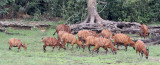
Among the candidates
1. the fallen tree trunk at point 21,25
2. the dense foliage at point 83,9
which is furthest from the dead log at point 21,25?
the dense foliage at point 83,9

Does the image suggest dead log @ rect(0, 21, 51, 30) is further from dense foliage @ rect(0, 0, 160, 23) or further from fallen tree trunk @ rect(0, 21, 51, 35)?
dense foliage @ rect(0, 0, 160, 23)

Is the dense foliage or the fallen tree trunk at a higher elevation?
the dense foliage

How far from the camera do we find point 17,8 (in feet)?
84.0

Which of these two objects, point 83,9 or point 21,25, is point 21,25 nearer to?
point 21,25

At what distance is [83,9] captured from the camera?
24688 millimetres

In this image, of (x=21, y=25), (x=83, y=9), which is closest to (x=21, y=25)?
(x=21, y=25)

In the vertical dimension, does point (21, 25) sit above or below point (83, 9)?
below

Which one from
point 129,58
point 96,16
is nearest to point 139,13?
point 96,16

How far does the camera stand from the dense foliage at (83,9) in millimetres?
24062

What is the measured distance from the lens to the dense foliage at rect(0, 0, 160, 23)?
78.9 ft

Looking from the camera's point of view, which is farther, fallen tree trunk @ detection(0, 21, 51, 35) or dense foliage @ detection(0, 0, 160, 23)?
dense foliage @ detection(0, 0, 160, 23)

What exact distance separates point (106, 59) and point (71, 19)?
499 inches

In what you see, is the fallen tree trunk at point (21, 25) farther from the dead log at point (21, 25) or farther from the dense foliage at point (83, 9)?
the dense foliage at point (83, 9)

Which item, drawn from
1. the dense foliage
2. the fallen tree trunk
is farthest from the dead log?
the dense foliage
